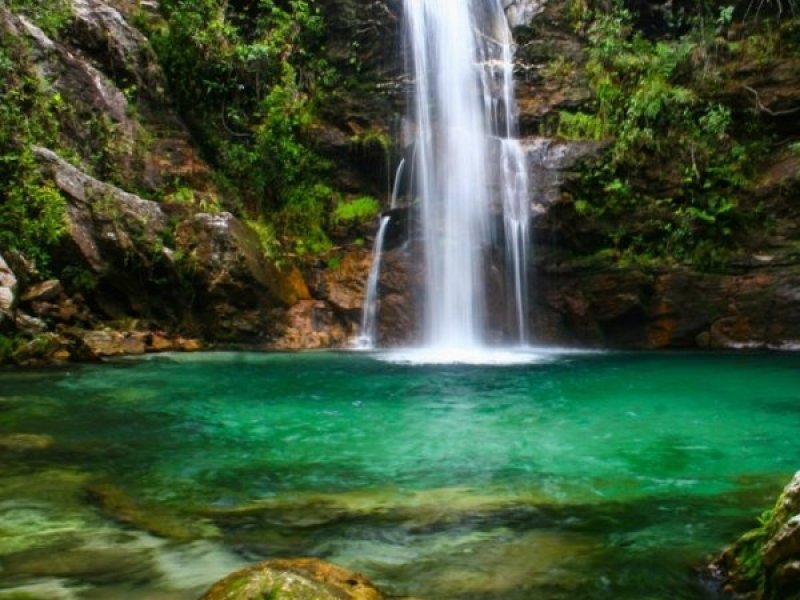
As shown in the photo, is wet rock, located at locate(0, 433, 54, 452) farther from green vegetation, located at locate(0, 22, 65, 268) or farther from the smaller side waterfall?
the smaller side waterfall

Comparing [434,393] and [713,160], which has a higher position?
[713,160]

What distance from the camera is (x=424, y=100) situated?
65.8 feet

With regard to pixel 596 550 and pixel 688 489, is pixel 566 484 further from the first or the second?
pixel 596 550

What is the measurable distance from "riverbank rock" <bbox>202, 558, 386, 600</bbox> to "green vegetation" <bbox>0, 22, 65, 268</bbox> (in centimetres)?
1217

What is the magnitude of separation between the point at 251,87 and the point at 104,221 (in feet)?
24.7

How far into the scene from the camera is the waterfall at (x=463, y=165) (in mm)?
17578

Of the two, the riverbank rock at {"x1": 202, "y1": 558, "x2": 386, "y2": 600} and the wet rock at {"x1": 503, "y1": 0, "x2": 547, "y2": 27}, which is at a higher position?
the wet rock at {"x1": 503, "y1": 0, "x2": 547, "y2": 27}

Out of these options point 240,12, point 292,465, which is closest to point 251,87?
point 240,12

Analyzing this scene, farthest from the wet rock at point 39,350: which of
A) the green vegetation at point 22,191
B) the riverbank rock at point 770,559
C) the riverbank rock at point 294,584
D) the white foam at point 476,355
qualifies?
the riverbank rock at point 770,559

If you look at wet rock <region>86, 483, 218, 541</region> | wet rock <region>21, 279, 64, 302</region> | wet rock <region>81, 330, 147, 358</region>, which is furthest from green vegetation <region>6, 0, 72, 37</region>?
wet rock <region>86, 483, 218, 541</region>

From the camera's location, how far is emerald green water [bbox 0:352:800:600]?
3867mm

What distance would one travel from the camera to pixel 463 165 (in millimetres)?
18766

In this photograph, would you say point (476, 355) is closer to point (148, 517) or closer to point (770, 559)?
point (148, 517)

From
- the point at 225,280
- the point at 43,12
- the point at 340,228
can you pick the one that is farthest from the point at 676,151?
the point at 43,12
